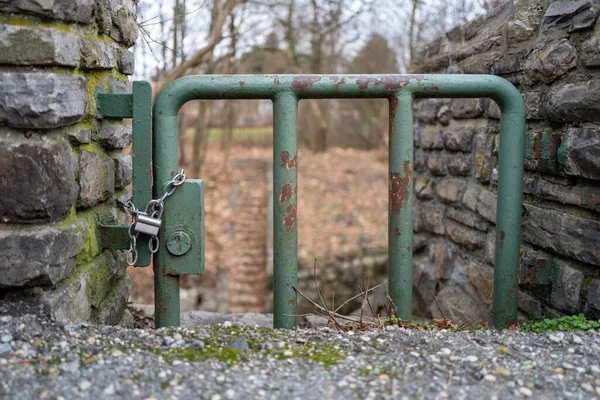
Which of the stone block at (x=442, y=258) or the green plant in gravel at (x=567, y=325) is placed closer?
the green plant in gravel at (x=567, y=325)

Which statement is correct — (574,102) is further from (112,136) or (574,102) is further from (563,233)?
(112,136)

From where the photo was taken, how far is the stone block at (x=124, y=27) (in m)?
2.27

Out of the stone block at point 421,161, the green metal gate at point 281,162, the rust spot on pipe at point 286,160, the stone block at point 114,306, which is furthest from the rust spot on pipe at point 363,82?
the stone block at point 421,161

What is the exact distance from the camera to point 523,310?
8.71ft

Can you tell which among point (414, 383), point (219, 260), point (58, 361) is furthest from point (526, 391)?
point (219, 260)

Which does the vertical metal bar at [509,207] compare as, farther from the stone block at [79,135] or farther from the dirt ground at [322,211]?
the dirt ground at [322,211]

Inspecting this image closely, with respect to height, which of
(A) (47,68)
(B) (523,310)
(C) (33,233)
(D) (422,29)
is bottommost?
(B) (523,310)

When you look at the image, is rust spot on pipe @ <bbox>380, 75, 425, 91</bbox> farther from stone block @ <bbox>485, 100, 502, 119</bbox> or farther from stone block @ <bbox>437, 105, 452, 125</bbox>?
stone block @ <bbox>437, 105, 452, 125</bbox>

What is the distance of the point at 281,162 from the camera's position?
206 cm

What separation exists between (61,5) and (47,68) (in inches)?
7.5

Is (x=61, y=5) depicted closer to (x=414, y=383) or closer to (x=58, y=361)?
(x=58, y=361)

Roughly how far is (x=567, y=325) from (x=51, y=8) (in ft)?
6.44

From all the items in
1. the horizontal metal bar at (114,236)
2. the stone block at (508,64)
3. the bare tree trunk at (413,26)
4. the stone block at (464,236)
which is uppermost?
the bare tree trunk at (413,26)

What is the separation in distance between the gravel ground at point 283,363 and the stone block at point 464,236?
4.09 ft
